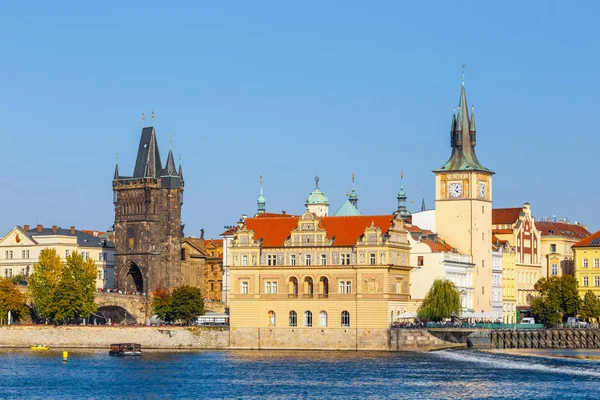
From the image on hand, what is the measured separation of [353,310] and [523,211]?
3915 cm

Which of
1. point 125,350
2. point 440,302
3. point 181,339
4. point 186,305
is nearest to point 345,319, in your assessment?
point 440,302

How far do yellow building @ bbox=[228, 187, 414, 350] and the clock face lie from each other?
10950mm

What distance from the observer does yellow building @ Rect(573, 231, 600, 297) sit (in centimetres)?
16550

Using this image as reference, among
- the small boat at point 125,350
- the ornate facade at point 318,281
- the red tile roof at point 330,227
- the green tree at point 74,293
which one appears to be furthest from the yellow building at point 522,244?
the small boat at point 125,350

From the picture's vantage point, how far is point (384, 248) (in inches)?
5192

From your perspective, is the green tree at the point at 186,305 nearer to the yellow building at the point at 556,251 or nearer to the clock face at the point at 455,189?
the clock face at the point at 455,189

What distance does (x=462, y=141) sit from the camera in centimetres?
14762

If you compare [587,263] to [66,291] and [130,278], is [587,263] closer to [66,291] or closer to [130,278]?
[130,278]

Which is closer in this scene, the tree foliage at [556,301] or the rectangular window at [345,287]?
the rectangular window at [345,287]

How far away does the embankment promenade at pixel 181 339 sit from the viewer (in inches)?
5133

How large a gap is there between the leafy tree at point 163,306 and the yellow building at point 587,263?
4389cm

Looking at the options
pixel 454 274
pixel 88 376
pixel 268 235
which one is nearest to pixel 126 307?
pixel 268 235

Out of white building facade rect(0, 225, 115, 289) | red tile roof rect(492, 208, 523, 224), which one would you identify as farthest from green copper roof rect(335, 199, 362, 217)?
white building facade rect(0, 225, 115, 289)

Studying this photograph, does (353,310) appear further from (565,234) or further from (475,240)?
(565,234)
